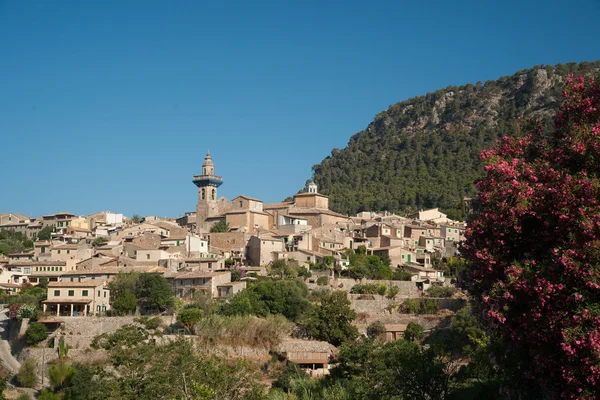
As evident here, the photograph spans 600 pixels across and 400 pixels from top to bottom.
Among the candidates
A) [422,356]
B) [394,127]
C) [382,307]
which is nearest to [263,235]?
[382,307]

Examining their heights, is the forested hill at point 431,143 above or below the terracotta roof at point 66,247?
above

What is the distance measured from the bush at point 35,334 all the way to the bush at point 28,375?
2006 millimetres

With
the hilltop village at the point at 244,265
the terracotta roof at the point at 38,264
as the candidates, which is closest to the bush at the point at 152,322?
the hilltop village at the point at 244,265

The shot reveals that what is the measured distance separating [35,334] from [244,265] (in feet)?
62.4

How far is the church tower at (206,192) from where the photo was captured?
2893 inches

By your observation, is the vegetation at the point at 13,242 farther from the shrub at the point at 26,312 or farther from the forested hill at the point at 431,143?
the forested hill at the point at 431,143

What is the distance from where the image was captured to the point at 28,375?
38094mm

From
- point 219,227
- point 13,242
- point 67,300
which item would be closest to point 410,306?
point 67,300

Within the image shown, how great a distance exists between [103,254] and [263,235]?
12501 millimetres

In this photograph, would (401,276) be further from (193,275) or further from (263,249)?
(193,275)

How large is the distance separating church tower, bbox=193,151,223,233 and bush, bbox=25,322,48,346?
2935 centimetres

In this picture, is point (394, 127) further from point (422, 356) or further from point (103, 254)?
point (422, 356)

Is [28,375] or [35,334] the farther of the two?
[35,334]

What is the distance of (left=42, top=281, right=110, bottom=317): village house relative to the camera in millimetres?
44750
